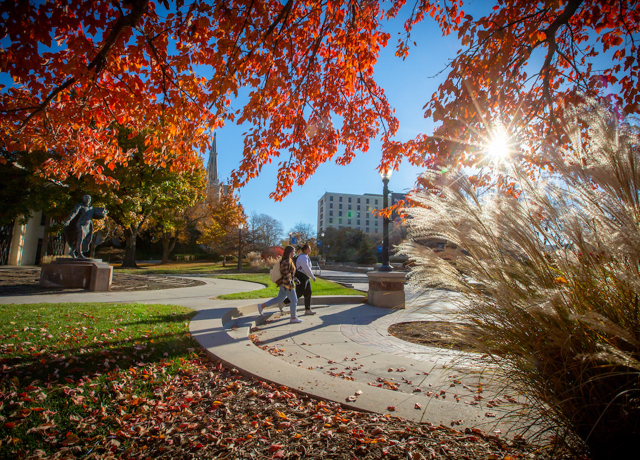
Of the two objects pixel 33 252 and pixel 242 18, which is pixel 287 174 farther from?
pixel 33 252

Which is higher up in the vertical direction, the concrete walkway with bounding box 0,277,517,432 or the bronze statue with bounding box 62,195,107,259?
the bronze statue with bounding box 62,195,107,259

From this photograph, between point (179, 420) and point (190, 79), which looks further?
point (190, 79)

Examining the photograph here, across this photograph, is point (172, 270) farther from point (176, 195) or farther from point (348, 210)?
point (348, 210)

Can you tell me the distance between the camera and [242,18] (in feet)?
14.2

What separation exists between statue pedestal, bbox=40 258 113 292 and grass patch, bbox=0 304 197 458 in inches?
203

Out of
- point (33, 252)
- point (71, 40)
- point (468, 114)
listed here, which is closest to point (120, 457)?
point (71, 40)

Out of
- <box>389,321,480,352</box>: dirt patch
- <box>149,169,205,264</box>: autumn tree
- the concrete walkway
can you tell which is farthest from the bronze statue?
<box>389,321,480,352</box>: dirt patch

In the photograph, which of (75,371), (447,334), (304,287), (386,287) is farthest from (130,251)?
(447,334)

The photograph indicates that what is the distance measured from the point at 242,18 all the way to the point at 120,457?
5073 mm

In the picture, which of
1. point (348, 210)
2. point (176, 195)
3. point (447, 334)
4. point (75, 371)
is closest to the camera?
point (447, 334)

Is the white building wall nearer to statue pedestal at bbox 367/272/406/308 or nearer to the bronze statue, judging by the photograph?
the bronze statue

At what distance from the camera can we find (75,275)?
10258 mm

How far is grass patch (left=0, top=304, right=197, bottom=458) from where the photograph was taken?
→ 208 centimetres

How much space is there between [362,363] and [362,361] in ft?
0.27
